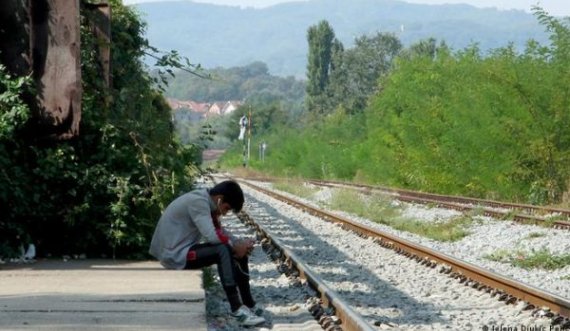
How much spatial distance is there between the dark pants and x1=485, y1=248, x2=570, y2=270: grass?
702cm

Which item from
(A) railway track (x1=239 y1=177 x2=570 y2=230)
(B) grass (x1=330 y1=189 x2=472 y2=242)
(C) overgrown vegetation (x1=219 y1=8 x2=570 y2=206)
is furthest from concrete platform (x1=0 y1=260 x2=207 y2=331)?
(C) overgrown vegetation (x1=219 y1=8 x2=570 y2=206)

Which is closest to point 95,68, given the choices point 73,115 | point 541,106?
point 73,115

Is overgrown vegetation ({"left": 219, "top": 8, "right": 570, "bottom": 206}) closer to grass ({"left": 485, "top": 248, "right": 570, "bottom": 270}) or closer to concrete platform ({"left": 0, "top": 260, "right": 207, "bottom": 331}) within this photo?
grass ({"left": 485, "top": 248, "right": 570, "bottom": 270})

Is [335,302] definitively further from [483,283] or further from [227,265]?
[483,283]

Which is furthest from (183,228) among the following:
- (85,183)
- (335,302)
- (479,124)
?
(479,124)

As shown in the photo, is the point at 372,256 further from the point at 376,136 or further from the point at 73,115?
the point at 376,136

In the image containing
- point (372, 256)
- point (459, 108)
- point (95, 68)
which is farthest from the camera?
point (459, 108)

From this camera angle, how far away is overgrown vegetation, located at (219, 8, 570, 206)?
116 feet

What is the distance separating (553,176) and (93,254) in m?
24.7

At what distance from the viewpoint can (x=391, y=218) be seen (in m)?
28.2

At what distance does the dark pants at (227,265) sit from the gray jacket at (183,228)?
10cm

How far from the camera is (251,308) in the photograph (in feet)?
33.1

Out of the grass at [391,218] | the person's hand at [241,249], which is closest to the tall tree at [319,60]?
the grass at [391,218]

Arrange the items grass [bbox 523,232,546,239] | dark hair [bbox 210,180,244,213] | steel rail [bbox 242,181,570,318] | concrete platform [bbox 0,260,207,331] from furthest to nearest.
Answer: grass [bbox 523,232,546,239], steel rail [bbox 242,181,570,318], dark hair [bbox 210,180,244,213], concrete platform [bbox 0,260,207,331]
